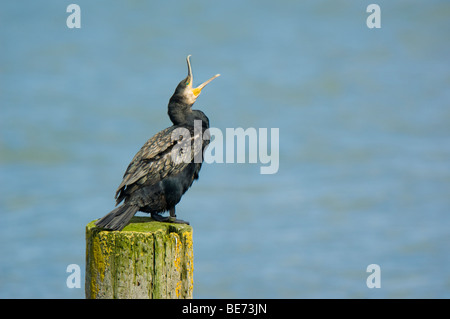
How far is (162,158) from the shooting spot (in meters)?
5.57

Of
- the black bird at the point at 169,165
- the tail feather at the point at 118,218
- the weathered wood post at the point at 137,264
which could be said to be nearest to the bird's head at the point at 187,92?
the black bird at the point at 169,165

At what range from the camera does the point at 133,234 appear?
4.52 metres

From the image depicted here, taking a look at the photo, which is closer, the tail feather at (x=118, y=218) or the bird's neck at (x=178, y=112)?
the tail feather at (x=118, y=218)

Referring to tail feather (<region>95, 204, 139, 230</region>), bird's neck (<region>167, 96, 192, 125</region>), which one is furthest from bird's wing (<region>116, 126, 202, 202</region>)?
tail feather (<region>95, 204, 139, 230</region>)

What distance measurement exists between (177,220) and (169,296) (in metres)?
0.94

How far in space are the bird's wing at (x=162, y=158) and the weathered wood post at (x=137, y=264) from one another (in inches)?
32.4

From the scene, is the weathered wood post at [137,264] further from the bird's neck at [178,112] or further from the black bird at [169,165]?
the bird's neck at [178,112]

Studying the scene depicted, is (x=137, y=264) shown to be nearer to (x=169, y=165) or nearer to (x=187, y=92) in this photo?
(x=169, y=165)

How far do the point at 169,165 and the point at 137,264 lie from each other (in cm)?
135

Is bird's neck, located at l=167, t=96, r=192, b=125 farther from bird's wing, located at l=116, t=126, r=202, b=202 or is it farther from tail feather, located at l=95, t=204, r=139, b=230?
tail feather, located at l=95, t=204, r=139, b=230

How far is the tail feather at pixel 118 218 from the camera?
4.66 meters
